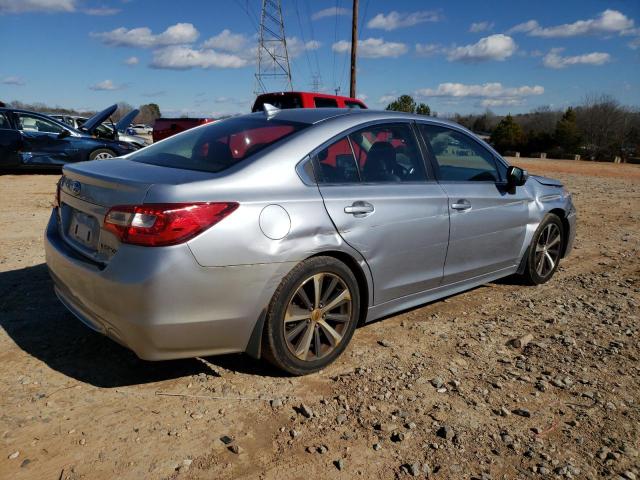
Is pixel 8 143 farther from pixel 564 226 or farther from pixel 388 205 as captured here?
pixel 564 226

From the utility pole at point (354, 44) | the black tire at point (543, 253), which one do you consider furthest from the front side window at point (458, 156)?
the utility pole at point (354, 44)

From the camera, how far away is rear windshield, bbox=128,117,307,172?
321 cm

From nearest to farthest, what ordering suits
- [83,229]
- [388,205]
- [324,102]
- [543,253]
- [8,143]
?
1. [83,229]
2. [388,205]
3. [543,253]
4. [324,102]
5. [8,143]

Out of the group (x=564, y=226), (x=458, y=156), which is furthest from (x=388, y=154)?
(x=564, y=226)

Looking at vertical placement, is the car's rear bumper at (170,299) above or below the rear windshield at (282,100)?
below

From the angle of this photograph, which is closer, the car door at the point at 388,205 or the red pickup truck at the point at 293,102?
the car door at the point at 388,205

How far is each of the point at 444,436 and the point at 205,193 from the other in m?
1.74

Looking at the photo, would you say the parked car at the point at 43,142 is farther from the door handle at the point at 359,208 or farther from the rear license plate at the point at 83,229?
the door handle at the point at 359,208

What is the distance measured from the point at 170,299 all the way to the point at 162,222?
38 centimetres

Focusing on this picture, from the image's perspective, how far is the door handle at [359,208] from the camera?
331 centimetres

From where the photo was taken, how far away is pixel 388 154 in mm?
3818

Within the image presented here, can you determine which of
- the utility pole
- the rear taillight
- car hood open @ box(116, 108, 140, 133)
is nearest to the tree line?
the utility pole

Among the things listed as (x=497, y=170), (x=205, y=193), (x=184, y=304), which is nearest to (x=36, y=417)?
(x=184, y=304)

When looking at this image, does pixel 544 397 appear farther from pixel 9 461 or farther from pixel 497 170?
pixel 9 461
